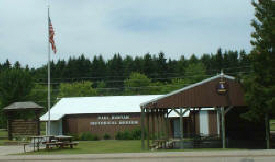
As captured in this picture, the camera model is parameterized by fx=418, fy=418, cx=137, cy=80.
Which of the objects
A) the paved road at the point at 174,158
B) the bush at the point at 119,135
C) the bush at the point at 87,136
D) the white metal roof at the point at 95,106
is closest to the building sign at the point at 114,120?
the white metal roof at the point at 95,106

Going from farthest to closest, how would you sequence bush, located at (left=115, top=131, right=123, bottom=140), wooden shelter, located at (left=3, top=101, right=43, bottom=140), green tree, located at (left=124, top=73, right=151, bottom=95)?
green tree, located at (left=124, top=73, right=151, bottom=95) → bush, located at (left=115, top=131, right=123, bottom=140) → wooden shelter, located at (left=3, top=101, right=43, bottom=140)

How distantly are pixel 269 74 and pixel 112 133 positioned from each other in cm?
2019

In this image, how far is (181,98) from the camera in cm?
2370

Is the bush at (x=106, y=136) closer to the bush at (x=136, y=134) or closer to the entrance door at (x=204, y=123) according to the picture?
the bush at (x=136, y=134)

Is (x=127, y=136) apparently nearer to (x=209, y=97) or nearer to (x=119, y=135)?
(x=119, y=135)

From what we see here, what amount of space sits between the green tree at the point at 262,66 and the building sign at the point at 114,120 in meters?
17.8

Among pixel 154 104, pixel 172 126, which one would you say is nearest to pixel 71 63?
pixel 172 126

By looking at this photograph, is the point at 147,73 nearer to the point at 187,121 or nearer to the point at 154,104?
the point at 187,121

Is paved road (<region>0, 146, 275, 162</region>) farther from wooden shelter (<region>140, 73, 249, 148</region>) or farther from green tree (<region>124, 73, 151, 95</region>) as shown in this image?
green tree (<region>124, 73, 151, 95</region>)

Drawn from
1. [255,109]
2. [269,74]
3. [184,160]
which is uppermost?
[269,74]

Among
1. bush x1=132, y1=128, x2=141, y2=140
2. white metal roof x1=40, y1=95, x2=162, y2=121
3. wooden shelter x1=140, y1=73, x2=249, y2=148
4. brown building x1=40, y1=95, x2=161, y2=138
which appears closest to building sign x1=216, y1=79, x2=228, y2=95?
wooden shelter x1=140, y1=73, x2=249, y2=148

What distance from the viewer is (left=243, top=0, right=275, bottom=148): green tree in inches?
829

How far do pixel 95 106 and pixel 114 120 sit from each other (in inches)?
Answer: 108

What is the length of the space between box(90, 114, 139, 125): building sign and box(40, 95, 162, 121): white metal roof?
20.7 inches
